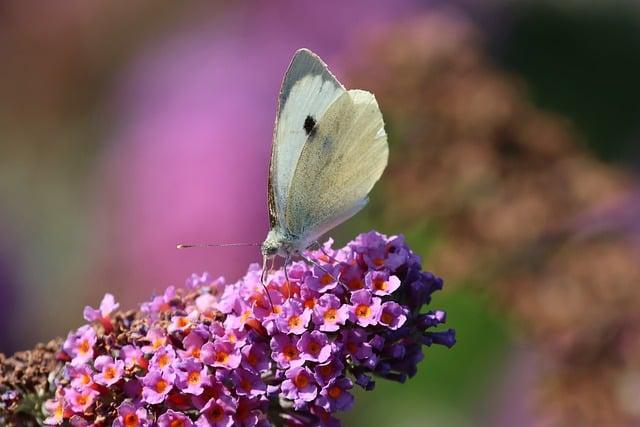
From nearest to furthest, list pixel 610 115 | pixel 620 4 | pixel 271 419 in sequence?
pixel 271 419 → pixel 610 115 → pixel 620 4

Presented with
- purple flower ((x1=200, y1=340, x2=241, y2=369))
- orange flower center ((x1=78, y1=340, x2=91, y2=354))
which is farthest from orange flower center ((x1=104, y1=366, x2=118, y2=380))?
purple flower ((x1=200, y1=340, x2=241, y2=369))

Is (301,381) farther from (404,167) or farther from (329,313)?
(404,167)

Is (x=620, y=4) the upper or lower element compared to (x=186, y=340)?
upper

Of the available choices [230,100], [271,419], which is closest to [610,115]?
[230,100]

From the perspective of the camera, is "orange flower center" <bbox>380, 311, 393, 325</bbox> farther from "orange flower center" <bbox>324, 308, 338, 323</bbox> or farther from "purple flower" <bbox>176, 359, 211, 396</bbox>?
"purple flower" <bbox>176, 359, 211, 396</bbox>

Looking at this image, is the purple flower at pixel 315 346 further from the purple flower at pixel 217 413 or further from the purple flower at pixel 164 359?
the purple flower at pixel 164 359

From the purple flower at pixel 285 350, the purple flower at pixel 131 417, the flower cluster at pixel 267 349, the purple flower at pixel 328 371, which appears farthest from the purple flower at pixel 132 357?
the purple flower at pixel 328 371

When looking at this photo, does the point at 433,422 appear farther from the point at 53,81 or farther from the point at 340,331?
the point at 53,81
